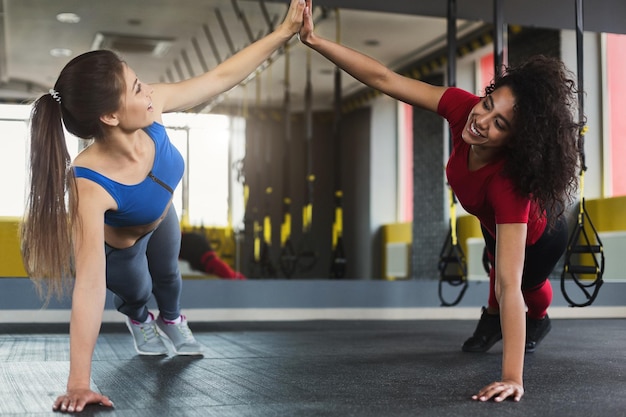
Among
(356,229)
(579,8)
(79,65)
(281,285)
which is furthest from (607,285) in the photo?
(356,229)

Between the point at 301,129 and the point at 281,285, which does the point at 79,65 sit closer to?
the point at 281,285

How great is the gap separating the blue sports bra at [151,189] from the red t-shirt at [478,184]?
82cm

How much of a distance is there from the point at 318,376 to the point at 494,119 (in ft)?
2.93

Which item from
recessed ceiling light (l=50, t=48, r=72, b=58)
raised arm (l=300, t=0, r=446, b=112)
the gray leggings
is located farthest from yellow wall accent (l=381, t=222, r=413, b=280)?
raised arm (l=300, t=0, r=446, b=112)

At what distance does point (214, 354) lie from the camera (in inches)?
111

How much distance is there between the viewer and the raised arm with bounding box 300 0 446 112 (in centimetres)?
227

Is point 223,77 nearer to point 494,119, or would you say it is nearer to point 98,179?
point 98,179

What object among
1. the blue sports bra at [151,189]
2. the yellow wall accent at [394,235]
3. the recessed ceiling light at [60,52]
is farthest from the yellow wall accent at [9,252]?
the yellow wall accent at [394,235]

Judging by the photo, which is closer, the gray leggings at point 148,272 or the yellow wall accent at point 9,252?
the gray leggings at point 148,272

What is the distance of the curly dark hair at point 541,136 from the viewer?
1905mm

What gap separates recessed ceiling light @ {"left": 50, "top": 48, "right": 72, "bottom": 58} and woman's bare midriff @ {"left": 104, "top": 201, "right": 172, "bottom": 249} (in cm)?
614

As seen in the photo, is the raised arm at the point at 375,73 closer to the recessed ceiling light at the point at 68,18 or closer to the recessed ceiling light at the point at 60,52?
the recessed ceiling light at the point at 68,18

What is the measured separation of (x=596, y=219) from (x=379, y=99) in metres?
4.58

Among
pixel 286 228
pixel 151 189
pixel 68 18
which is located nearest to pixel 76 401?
pixel 151 189
